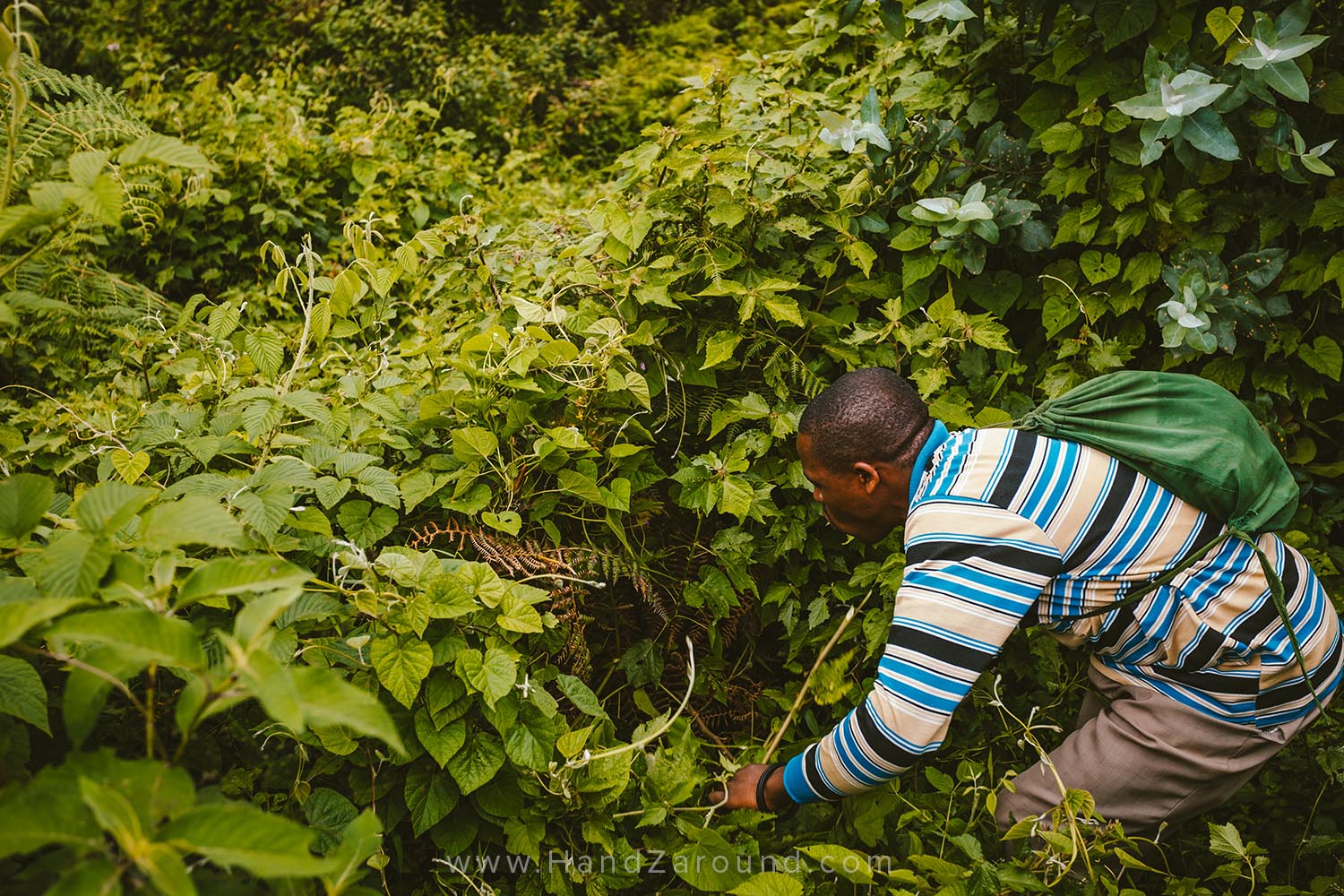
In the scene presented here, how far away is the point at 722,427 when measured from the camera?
2555 mm

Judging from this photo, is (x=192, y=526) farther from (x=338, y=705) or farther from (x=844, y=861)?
(x=844, y=861)

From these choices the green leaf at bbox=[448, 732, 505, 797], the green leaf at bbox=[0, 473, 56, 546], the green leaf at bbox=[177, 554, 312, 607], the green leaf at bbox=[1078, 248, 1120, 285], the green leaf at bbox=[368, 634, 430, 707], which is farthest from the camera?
the green leaf at bbox=[1078, 248, 1120, 285]

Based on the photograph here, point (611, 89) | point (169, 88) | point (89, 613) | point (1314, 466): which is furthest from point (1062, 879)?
point (169, 88)

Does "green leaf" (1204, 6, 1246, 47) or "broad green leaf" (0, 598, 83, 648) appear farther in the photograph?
"green leaf" (1204, 6, 1246, 47)

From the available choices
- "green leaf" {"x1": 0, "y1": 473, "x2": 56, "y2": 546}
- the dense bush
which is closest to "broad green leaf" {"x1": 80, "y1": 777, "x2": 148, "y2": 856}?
"green leaf" {"x1": 0, "y1": 473, "x2": 56, "y2": 546}

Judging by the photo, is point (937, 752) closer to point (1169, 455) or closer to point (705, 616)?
point (705, 616)

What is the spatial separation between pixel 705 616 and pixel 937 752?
0.83 metres

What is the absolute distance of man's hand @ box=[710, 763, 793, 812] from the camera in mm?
2105

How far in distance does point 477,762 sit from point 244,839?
961mm

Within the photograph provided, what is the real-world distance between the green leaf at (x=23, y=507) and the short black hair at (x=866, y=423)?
145 cm

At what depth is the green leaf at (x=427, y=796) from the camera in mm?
1805

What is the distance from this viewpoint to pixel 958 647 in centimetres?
171

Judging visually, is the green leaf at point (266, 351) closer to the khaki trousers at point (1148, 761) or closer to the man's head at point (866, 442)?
the man's head at point (866, 442)

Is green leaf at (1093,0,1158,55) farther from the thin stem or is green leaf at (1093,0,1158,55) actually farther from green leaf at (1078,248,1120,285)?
the thin stem
